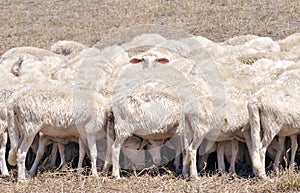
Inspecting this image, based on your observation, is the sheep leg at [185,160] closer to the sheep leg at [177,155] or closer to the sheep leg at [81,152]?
the sheep leg at [177,155]

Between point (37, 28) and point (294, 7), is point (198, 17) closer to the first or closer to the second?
point (294, 7)

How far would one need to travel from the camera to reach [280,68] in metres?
8.15

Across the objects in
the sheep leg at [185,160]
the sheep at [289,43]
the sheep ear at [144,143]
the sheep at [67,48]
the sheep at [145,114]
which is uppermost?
the sheep at [67,48]

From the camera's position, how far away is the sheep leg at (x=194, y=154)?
22.7 feet

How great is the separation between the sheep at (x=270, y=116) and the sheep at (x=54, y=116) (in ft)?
5.77

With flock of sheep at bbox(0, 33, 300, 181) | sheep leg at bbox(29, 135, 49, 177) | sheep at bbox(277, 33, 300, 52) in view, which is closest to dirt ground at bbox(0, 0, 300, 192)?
sheep at bbox(277, 33, 300, 52)

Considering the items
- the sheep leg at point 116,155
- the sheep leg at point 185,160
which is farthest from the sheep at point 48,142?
the sheep leg at point 185,160

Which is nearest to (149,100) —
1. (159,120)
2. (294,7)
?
(159,120)

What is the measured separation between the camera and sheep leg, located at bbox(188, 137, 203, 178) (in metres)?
6.91

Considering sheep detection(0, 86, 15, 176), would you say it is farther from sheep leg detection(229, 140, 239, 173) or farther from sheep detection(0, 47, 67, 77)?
sheep leg detection(229, 140, 239, 173)

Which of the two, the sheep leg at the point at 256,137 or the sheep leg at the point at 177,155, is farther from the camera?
the sheep leg at the point at 177,155

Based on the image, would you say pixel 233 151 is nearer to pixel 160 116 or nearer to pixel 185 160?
pixel 185 160

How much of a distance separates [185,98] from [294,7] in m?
14.1

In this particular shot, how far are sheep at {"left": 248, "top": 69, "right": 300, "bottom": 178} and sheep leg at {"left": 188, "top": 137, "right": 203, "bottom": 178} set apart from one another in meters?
0.61
